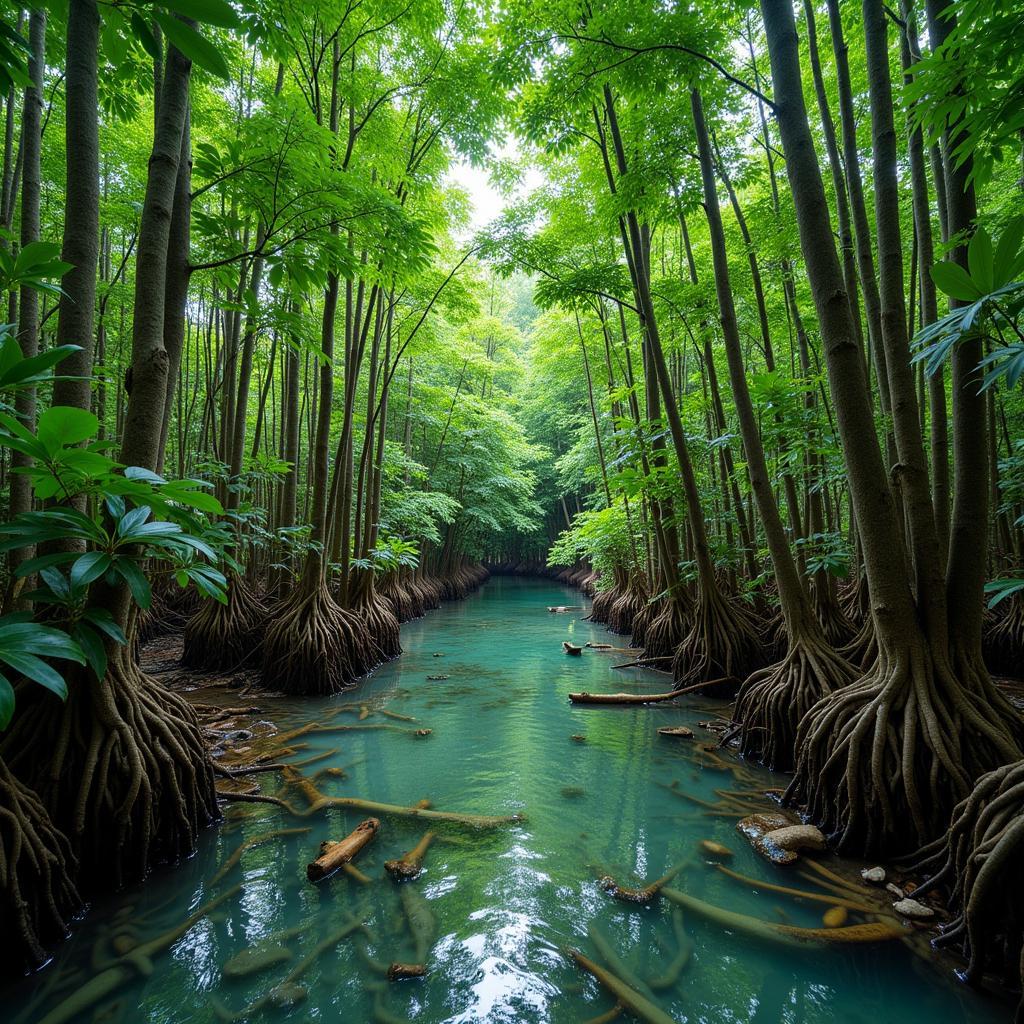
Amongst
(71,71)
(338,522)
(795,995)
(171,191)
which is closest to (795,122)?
(171,191)

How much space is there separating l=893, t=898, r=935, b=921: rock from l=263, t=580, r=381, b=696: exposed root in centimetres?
444

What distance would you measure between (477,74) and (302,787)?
664 centimetres

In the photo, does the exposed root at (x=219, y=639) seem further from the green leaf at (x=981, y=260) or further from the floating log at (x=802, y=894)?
the green leaf at (x=981, y=260)

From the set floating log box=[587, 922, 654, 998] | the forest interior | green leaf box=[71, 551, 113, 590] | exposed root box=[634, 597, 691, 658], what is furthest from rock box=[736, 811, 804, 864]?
exposed root box=[634, 597, 691, 658]

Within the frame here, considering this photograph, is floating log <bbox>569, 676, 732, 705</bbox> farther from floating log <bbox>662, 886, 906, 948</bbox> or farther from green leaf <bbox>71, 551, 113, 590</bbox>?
green leaf <bbox>71, 551, 113, 590</bbox>

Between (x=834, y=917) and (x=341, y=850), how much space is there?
190 centimetres

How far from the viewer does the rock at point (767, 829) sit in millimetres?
2182

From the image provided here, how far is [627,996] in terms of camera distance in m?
1.51

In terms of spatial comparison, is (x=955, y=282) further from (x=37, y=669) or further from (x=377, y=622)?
(x=377, y=622)

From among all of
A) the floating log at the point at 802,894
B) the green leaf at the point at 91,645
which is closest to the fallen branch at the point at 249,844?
the green leaf at the point at 91,645

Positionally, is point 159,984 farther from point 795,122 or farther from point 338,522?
point 338,522

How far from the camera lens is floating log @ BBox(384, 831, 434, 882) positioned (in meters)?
2.07

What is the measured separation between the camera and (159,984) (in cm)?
154

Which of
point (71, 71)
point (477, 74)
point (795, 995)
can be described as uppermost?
point (477, 74)
